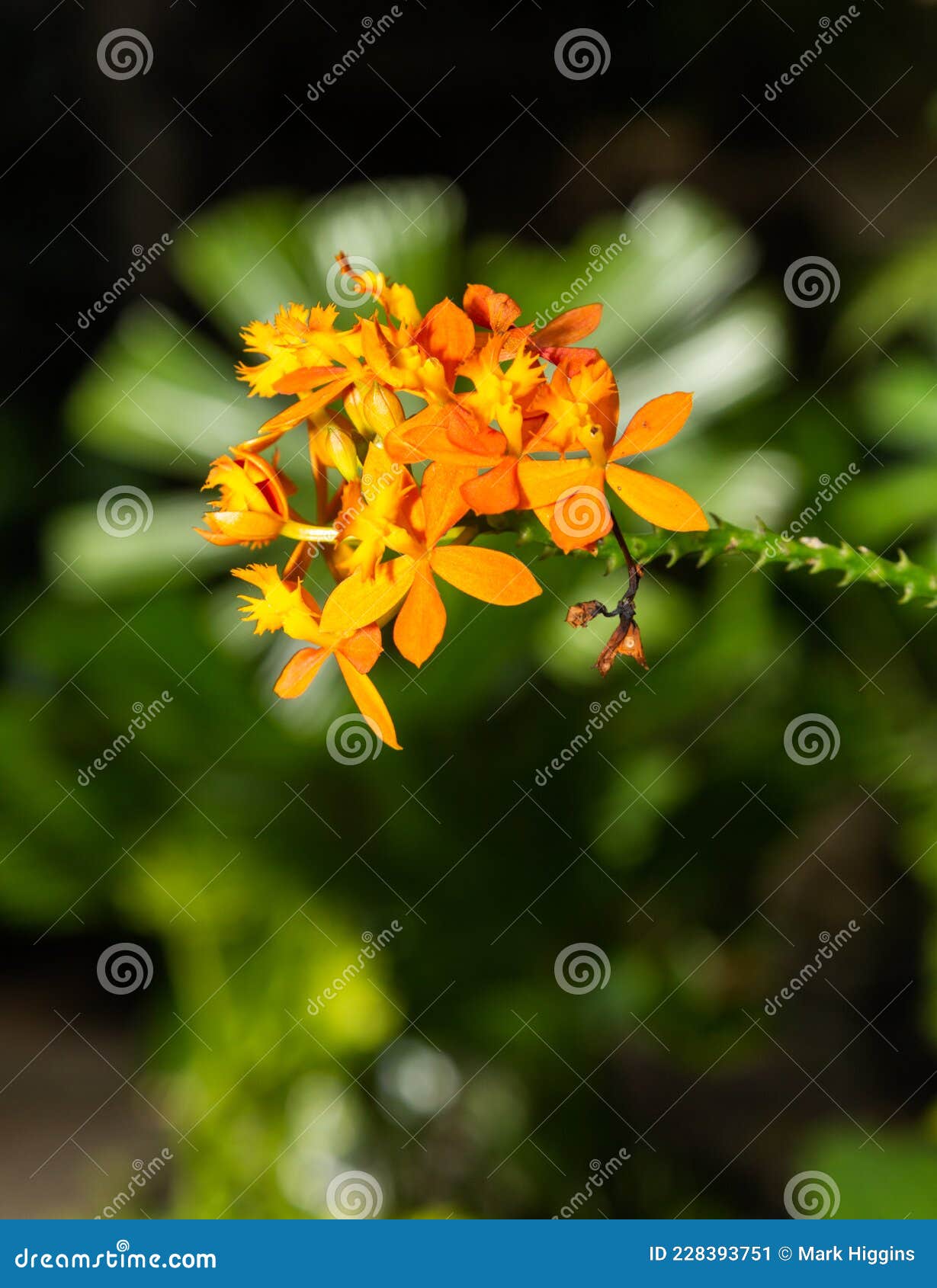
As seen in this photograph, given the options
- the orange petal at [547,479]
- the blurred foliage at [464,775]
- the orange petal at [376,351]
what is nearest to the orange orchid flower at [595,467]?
the orange petal at [547,479]

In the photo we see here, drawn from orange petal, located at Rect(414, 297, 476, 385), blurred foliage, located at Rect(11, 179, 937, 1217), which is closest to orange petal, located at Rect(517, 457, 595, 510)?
orange petal, located at Rect(414, 297, 476, 385)

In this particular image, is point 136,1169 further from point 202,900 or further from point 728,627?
point 728,627

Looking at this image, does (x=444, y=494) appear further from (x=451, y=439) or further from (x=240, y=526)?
(x=240, y=526)

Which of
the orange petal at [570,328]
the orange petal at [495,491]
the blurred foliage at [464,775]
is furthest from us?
the blurred foliage at [464,775]

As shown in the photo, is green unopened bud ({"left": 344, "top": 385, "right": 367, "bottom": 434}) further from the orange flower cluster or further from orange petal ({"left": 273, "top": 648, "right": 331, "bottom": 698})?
orange petal ({"left": 273, "top": 648, "right": 331, "bottom": 698})

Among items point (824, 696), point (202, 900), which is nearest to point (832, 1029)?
point (824, 696)

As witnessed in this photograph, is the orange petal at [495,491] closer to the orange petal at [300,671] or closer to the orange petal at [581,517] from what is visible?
the orange petal at [581,517]

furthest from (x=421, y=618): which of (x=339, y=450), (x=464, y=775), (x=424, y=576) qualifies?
(x=464, y=775)
